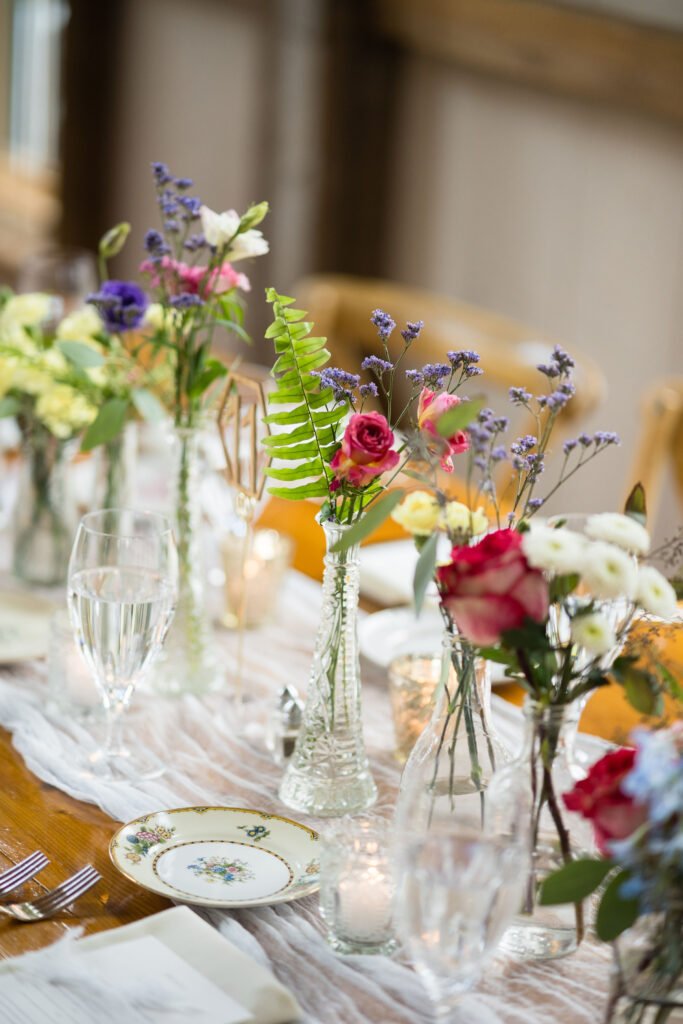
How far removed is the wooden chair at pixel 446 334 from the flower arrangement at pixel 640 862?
4.17ft

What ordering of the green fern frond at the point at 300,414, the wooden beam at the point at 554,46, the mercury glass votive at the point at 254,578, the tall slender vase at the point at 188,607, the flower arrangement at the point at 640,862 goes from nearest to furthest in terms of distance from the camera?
the flower arrangement at the point at 640,862 < the green fern frond at the point at 300,414 < the tall slender vase at the point at 188,607 < the mercury glass votive at the point at 254,578 < the wooden beam at the point at 554,46

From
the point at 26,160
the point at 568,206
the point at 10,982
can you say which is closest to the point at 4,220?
the point at 26,160

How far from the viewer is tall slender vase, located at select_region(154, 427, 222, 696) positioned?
133 centimetres

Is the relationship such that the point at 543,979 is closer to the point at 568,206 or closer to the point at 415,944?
the point at 415,944

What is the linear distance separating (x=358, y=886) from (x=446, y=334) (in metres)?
1.63

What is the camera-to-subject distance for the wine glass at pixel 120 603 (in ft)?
3.59

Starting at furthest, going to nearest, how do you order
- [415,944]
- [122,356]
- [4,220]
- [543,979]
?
[4,220]
[122,356]
[543,979]
[415,944]

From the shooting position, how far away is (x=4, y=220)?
16.2 feet

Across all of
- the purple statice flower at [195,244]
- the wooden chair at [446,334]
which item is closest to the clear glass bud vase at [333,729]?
the purple statice flower at [195,244]

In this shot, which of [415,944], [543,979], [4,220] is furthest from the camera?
[4,220]

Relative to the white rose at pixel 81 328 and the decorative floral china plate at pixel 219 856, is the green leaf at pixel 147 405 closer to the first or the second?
the white rose at pixel 81 328

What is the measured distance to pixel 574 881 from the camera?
81cm

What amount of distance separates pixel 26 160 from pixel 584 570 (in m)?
4.52

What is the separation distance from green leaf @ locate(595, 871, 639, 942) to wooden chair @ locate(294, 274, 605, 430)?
130cm
